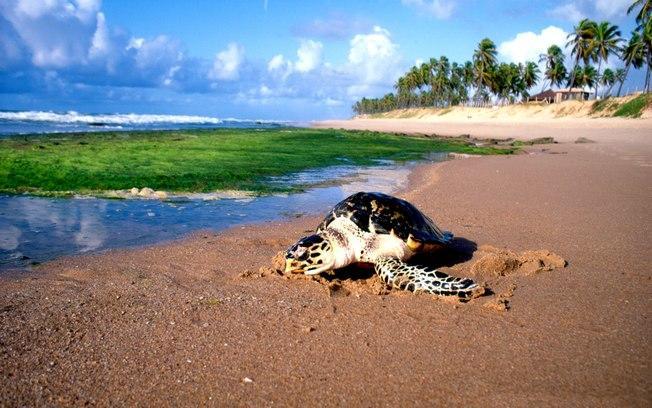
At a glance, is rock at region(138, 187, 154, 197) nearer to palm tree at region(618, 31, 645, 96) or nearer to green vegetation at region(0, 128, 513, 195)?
green vegetation at region(0, 128, 513, 195)

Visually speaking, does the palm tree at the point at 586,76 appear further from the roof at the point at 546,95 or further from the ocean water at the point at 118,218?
the ocean water at the point at 118,218

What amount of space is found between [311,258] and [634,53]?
70.0 metres

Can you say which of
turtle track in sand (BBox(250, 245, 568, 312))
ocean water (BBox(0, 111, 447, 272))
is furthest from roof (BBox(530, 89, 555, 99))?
turtle track in sand (BBox(250, 245, 568, 312))

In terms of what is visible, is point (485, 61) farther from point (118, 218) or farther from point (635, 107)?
point (118, 218)

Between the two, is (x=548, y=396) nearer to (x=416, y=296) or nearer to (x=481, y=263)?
(x=416, y=296)

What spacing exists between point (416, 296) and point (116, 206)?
6.48 metres

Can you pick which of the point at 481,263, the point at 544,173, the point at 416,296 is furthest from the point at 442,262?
the point at 544,173

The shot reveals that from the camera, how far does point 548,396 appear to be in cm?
266

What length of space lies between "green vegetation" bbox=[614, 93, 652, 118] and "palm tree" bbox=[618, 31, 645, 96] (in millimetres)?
15196

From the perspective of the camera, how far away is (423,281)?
4.36 m

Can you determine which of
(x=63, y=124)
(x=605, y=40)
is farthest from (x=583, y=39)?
(x=63, y=124)

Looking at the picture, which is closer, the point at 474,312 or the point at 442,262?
the point at 474,312

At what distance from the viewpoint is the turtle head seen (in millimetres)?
4742

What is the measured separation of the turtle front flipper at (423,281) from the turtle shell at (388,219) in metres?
0.57
